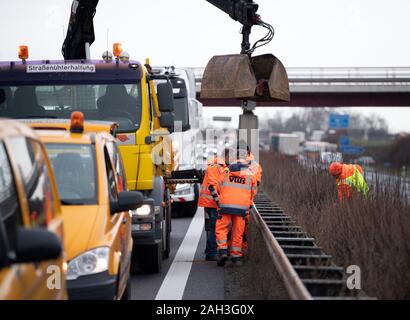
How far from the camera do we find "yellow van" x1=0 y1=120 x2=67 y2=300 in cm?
403

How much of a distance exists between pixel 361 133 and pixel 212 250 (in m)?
133

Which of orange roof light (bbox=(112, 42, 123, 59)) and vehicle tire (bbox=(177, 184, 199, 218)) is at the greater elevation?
orange roof light (bbox=(112, 42, 123, 59))

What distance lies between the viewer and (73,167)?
25.5 feet

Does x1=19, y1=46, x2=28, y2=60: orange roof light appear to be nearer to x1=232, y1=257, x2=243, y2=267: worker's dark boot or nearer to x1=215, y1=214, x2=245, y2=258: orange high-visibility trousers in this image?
x1=215, y1=214, x2=245, y2=258: orange high-visibility trousers

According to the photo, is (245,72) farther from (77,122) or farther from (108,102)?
(77,122)

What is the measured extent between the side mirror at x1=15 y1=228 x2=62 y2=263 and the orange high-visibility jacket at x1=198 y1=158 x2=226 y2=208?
8.40 meters

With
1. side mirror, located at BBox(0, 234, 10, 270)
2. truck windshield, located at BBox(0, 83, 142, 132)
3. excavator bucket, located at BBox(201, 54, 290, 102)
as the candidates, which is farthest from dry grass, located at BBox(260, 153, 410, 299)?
side mirror, located at BBox(0, 234, 10, 270)

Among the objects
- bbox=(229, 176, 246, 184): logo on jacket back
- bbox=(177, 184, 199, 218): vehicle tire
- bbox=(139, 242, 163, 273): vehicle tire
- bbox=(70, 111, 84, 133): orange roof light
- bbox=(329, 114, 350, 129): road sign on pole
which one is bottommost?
bbox=(329, 114, 350, 129): road sign on pole

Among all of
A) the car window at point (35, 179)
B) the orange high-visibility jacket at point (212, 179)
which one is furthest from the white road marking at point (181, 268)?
the car window at point (35, 179)

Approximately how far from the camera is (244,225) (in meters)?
12.3

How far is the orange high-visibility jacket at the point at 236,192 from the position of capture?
39.3 feet

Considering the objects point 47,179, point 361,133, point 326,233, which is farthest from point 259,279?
point 361,133

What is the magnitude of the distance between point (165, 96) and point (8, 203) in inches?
298

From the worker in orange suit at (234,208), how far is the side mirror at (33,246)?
7.94 m
